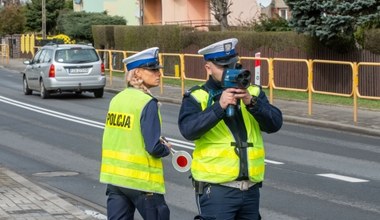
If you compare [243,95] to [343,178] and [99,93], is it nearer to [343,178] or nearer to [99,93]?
[343,178]

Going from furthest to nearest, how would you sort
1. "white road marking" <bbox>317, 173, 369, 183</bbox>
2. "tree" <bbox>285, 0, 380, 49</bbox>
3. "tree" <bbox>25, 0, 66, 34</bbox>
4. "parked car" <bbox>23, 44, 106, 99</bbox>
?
1. "tree" <bbox>25, 0, 66, 34</bbox>
2. "parked car" <bbox>23, 44, 106, 99</bbox>
3. "tree" <bbox>285, 0, 380, 49</bbox>
4. "white road marking" <bbox>317, 173, 369, 183</bbox>

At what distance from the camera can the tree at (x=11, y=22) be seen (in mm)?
68562

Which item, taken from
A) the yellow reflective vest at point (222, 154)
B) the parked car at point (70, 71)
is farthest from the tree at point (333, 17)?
the yellow reflective vest at point (222, 154)

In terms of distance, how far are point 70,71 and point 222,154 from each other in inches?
839

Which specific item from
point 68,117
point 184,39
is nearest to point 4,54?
point 184,39

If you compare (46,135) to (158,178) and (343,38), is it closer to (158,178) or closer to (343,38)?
(343,38)

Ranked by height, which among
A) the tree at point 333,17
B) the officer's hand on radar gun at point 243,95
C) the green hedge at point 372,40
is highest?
the tree at point 333,17

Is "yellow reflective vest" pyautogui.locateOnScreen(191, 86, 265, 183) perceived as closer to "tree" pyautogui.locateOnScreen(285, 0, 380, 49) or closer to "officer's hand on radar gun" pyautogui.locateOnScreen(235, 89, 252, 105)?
"officer's hand on radar gun" pyautogui.locateOnScreen(235, 89, 252, 105)

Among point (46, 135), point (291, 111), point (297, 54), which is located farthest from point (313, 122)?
point (297, 54)

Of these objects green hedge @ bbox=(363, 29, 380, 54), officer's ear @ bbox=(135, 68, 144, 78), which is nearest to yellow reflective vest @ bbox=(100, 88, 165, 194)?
officer's ear @ bbox=(135, 68, 144, 78)

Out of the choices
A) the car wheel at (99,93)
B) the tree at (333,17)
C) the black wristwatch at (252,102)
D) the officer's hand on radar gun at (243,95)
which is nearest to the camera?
the officer's hand on radar gun at (243,95)

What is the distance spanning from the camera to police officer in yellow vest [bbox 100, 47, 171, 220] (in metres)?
5.90

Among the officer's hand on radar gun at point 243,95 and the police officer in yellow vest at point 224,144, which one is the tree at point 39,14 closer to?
the police officer in yellow vest at point 224,144

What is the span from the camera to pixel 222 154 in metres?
5.20
